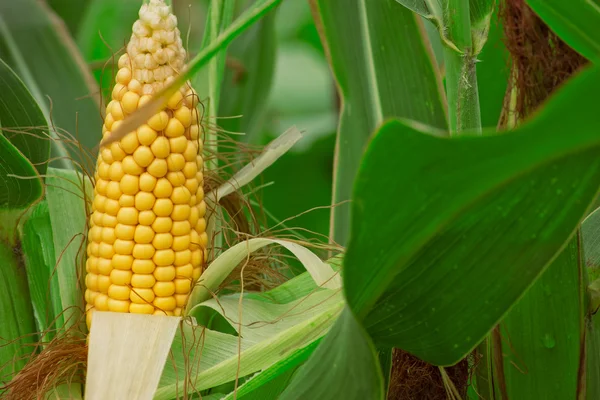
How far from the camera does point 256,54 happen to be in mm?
808

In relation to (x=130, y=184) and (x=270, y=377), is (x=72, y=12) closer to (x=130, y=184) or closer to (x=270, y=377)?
(x=130, y=184)

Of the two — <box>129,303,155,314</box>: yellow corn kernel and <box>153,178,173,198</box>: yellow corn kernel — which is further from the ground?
<box>153,178,173,198</box>: yellow corn kernel

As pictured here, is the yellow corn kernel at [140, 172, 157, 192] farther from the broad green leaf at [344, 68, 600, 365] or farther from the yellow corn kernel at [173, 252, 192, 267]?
the broad green leaf at [344, 68, 600, 365]

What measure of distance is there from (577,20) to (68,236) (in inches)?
14.9

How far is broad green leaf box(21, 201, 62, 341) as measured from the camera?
0.57m

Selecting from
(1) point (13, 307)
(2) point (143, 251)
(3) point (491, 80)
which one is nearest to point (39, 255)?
(1) point (13, 307)

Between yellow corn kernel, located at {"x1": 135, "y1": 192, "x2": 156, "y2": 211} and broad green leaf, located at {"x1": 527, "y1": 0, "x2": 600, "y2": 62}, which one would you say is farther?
yellow corn kernel, located at {"x1": 135, "y1": 192, "x2": 156, "y2": 211}

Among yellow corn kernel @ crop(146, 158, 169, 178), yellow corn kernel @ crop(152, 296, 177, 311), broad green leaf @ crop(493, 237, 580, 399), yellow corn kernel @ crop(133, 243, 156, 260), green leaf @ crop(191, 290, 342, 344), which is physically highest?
yellow corn kernel @ crop(146, 158, 169, 178)

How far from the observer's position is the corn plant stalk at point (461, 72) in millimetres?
434

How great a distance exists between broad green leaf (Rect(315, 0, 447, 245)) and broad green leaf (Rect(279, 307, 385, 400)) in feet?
0.90

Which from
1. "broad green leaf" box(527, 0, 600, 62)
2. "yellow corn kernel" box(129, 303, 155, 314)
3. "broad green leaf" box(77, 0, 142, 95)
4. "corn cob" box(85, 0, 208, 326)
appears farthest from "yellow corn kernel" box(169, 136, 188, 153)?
"broad green leaf" box(77, 0, 142, 95)

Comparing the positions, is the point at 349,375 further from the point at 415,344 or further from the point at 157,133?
the point at 157,133

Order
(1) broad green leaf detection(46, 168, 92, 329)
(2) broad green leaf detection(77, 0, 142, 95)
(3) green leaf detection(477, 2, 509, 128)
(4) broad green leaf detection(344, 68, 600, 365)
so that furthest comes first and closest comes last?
1. (2) broad green leaf detection(77, 0, 142, 95)
2. (3) green leaf detection(477, 2, 509, 128)
3. (1) broad green leaf detection(46, 168, 92, 329)
4. (4) broad green leaf detection(344, 68, 600, 365)

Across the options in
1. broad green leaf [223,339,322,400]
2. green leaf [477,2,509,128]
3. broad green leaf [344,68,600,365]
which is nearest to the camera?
broad green leaf [344,68,600,365]
